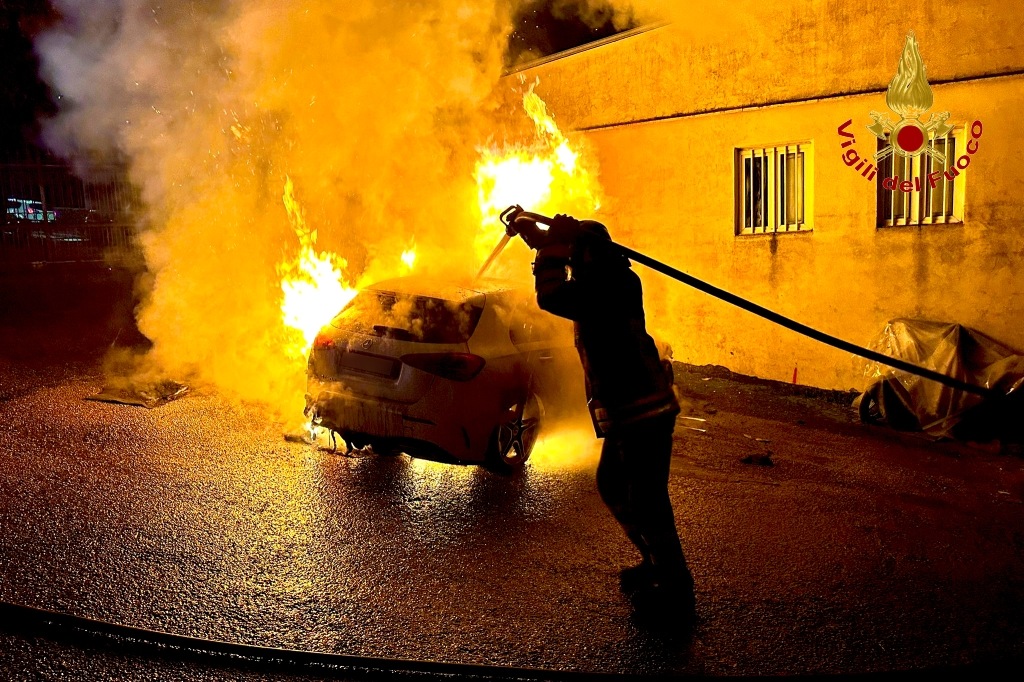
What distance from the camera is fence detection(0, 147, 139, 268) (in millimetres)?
20562

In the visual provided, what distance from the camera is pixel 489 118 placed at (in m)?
13.1

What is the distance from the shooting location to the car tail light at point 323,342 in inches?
276

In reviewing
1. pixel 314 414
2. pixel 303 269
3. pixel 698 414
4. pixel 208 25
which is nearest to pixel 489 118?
pixel 208 25

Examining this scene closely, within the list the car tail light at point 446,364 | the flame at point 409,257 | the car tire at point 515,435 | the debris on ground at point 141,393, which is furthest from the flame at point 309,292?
the car tire at point 515,435

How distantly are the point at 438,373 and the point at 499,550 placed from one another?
1581 mm

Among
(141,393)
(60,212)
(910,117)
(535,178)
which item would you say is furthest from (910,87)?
(60,212)

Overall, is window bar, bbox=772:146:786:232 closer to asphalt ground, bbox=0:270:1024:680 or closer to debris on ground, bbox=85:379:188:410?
asphalt ground, bbox=0:270:1024:680

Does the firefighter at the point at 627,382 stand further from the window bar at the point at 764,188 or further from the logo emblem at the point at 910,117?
the window bar at the point at 764,188

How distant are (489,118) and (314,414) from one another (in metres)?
7.27

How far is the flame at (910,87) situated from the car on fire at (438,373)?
517 centimetres

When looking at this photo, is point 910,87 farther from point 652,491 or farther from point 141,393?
point 141,393

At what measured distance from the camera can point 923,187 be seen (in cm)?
969

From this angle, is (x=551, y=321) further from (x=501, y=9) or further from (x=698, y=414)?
(x=501, y=9)

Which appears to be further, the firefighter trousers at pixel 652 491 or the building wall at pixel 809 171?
the building wall at pixel 809 171
